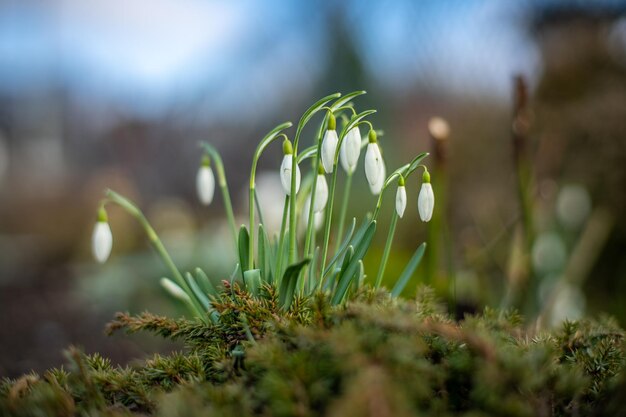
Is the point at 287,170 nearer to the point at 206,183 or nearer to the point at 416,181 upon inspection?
the point at 206,183

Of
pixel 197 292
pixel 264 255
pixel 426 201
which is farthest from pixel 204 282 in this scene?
pixel 426 201

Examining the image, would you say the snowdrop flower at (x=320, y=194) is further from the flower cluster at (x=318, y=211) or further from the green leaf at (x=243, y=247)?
the green leaf at (x=243, y=247)

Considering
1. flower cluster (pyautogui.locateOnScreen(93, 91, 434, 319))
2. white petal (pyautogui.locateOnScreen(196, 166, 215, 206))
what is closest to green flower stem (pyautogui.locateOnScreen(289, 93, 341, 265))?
flower cluster (pyautogui.locateOnScreen(93, 91, 434, 319))

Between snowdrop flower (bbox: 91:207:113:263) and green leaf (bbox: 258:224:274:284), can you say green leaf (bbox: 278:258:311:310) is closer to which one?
green leaf (bbox: 258:224:274:284)

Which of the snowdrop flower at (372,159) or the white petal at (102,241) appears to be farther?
the white petal at (102,241)

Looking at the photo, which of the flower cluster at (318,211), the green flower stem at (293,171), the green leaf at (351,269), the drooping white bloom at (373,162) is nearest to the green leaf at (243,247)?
the flower cluster at (318,211)

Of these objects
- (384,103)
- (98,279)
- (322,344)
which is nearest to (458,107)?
(384,103)
